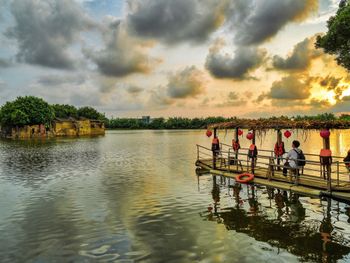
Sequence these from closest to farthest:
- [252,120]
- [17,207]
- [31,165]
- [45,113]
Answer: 1. [17,207]
2. [252,120]
3. [31,165]
4. [45,113]

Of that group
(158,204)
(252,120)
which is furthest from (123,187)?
(252,120)

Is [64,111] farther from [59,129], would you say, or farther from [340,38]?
[340,38]

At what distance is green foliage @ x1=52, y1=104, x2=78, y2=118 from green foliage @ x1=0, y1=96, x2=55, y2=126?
2550 cm

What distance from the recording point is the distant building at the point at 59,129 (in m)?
90.4

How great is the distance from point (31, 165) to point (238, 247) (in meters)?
27.9

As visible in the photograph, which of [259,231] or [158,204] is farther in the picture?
[158,204]

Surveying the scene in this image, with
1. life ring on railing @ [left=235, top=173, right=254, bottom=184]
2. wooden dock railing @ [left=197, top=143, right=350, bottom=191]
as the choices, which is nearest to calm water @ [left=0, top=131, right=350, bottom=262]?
life ring on railing @ [left=235, top=173, right=254, bottom=184]

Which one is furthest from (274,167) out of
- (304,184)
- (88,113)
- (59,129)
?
(88,113)

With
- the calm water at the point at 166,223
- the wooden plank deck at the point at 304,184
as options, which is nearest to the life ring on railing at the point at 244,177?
the wooden plank deck at the point at 304,184

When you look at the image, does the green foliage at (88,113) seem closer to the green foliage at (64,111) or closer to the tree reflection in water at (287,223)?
the green foliage at (64,111)

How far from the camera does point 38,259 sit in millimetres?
9945

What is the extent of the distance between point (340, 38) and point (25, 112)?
276 feet

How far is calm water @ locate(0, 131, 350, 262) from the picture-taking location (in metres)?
10.2

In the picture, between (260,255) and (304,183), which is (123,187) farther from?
(260,255)
